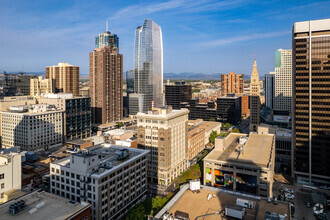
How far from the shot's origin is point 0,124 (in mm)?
146000

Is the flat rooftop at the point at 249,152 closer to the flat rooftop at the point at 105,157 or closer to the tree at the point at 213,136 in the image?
the flat rooftop at the point at 105,157

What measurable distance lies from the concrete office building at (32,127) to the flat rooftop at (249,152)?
9392 cm

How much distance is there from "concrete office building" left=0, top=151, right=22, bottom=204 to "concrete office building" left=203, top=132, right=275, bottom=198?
5728 centimetres

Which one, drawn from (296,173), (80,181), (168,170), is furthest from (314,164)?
(80,181)

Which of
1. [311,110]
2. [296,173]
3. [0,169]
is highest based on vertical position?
[311,110]

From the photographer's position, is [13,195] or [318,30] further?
[318,30]

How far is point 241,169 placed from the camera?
8388cm

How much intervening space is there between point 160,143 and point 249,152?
1341 inches

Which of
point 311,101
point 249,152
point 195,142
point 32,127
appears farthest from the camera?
point 195,142

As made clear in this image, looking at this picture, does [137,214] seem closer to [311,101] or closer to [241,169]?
[241,169]

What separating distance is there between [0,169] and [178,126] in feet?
207

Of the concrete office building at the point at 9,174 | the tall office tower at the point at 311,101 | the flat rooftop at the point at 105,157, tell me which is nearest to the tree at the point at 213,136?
the tall office tower at the point at 311,101

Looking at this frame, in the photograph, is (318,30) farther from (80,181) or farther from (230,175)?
(80,181)

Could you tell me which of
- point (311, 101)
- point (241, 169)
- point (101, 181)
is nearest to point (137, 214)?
point (101, 181)
